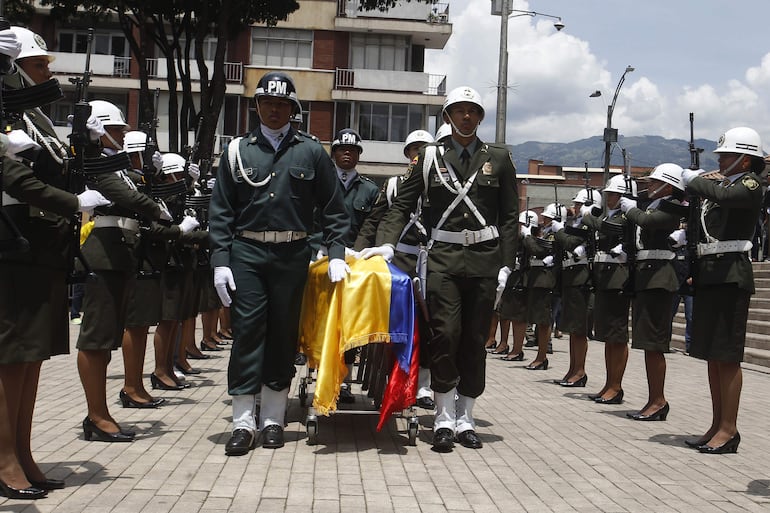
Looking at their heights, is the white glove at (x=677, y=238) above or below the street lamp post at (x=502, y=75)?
below

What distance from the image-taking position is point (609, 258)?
10.7m

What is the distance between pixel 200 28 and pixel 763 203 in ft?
58.2

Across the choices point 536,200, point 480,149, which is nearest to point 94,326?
point 480,149

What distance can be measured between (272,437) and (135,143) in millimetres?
3359

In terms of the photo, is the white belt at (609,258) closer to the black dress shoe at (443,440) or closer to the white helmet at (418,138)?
the white helmet at (418,138)

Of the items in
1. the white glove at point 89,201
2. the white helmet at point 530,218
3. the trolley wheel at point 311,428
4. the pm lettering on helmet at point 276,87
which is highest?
the pm lettering on helmet at point 276,87

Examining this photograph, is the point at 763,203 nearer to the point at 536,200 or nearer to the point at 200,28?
the point at 200,28

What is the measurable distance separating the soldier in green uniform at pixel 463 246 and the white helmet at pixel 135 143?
2653mm

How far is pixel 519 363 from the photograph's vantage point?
1602 cm

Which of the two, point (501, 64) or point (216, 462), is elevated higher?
point (501, 64)

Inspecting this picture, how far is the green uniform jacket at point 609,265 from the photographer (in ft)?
34.7

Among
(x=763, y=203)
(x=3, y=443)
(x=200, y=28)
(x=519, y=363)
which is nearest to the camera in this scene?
(x=3, y=443)

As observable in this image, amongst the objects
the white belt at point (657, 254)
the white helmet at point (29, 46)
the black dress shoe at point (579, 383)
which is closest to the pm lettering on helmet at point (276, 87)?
the white helmet at point (29, 46)

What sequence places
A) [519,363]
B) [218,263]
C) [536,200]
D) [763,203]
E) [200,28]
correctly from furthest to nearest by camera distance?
[536,200] → [200,28] → [519,363] → [763,203] → [218,263]
